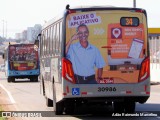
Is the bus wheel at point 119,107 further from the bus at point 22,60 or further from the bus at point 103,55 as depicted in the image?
the bus at point 22,60

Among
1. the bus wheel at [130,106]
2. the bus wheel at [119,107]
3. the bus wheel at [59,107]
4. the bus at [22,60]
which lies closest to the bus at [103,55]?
the bus wheel at [59,107]

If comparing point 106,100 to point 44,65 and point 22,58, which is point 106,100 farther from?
point 22,58

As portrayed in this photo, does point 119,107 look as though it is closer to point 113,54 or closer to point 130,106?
point 130,106

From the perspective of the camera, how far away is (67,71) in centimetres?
1520

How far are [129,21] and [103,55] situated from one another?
1.14 m

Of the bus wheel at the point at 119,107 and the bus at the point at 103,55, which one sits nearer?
the bus at the point at 103,55

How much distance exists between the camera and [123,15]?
610 inches

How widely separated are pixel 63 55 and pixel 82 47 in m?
0.55

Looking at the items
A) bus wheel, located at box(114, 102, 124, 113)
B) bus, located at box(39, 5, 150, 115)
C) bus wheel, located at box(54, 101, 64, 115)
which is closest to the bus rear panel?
bus, located at box(39, 5, 150, 115)

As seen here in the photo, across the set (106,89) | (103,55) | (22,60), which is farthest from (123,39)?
(22,60)

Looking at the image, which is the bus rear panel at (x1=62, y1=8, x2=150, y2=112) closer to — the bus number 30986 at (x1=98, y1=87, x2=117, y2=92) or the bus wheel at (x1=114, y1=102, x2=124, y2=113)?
the bus number 30986 at (x1=98, y1=87, x2=117, y2=92)

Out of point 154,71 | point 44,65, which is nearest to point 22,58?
point 154,71

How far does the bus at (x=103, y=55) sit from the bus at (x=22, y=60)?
3243 centimetres

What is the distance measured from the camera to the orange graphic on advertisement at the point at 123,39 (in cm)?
1537
